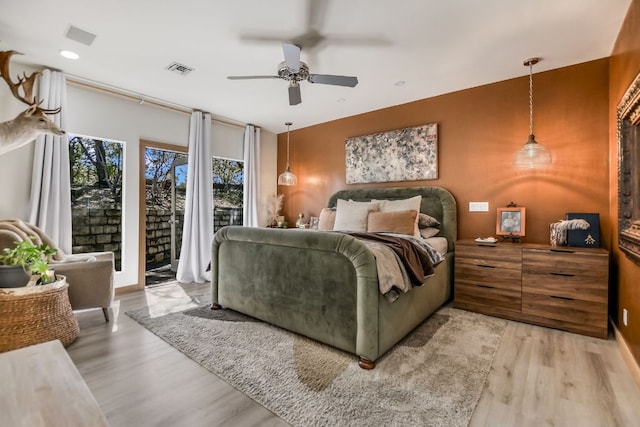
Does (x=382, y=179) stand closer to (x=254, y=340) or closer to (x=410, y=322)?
(x=410, y=322)

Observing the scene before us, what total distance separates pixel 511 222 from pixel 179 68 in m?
4.03

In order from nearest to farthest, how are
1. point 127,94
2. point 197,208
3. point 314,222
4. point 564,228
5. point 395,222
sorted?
point 564,228 → point 395,222 → point 127,94 → point 197,208 → point 314,222

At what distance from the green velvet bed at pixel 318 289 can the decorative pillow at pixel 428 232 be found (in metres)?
0.40

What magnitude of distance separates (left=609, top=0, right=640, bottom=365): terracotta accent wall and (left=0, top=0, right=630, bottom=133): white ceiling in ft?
0.59

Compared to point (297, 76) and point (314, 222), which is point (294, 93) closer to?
point (297, 76)

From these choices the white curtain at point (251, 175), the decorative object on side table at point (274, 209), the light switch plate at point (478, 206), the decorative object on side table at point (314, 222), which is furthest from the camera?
the decorative object on side table at point (274, 209)

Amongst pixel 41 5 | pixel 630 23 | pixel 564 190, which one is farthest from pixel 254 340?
pixel 630 23

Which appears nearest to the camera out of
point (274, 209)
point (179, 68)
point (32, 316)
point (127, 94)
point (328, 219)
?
point (32, 316)

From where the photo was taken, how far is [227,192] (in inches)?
212

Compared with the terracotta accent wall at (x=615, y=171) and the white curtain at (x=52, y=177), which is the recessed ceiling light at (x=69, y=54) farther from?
the terracotta accent wall at (x=615, y=171)

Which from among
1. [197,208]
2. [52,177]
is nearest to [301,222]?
[197,208]

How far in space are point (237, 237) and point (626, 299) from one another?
327cm

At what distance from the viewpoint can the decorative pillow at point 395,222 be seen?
3.45m

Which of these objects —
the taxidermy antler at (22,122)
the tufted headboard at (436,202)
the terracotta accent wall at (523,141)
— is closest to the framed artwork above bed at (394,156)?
the terracotta accent wall at (523,141)
